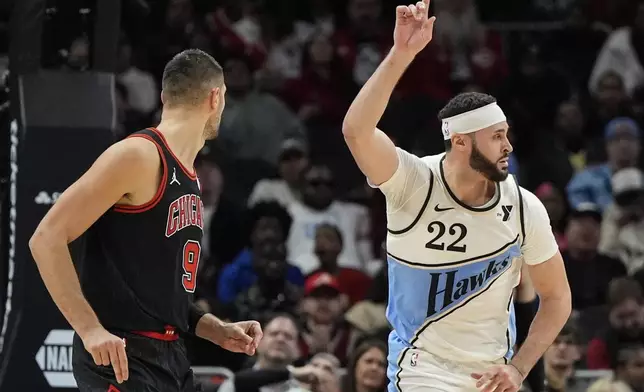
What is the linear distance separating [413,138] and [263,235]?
2.61 m

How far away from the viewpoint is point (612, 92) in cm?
1286

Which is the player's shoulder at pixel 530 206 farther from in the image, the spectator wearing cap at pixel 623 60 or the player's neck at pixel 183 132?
the spectator wearing cap at pixel 623 60

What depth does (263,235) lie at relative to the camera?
10.1 metres

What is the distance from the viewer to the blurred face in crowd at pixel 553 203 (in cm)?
1098

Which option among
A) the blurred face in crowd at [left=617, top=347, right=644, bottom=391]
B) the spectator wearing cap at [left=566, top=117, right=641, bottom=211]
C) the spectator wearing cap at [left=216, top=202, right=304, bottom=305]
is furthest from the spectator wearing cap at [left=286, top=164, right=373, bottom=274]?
the blurred face in crowd at [left=617, top=347, right=644, bottom=391]

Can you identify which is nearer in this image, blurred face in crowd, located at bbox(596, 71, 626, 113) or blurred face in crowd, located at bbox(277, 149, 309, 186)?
blurred face in crowd, located at bbox(277, 149, 309, 186)

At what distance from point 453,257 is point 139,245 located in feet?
4.98

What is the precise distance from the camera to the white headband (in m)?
5.68

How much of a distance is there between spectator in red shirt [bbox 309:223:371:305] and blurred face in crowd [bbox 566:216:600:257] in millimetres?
1776

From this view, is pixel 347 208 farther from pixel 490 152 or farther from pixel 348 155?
pixel 490 152

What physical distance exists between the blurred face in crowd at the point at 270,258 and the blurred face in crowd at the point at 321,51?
10.8ft

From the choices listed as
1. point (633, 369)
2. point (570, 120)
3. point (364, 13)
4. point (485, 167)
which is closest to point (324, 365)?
point (633, 369)

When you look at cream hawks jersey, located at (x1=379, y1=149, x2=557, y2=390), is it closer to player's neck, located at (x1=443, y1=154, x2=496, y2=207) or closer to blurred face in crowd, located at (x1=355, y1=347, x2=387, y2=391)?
player's neck, located at (x1=443, y1=154, x2=496, y2=207)

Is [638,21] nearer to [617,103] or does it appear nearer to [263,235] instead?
[617,103]
